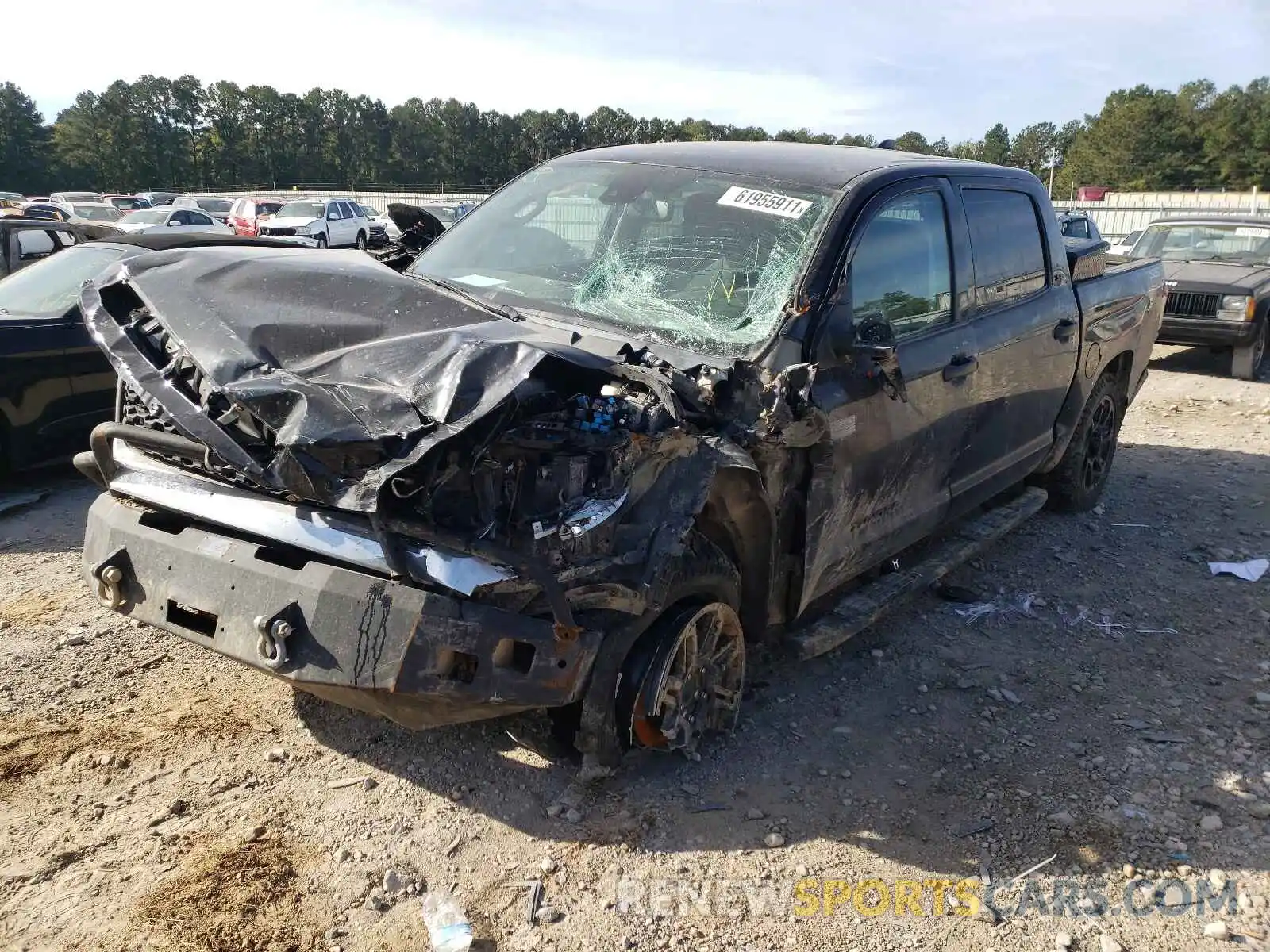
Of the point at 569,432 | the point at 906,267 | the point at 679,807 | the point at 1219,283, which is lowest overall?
the point at 679,807

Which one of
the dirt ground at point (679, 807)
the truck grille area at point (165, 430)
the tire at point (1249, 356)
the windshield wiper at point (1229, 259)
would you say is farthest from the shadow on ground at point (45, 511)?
the windshield wiper at point (1229, 259)

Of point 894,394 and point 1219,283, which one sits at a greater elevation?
point 894,394

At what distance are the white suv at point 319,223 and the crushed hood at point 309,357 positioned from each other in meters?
22.1

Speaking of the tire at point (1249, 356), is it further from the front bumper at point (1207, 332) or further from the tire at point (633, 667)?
the tire at point (633, 667)

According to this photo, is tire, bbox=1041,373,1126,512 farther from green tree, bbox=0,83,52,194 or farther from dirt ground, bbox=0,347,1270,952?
green tree, bbox=0,83,52,194

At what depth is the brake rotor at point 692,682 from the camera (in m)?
2.98

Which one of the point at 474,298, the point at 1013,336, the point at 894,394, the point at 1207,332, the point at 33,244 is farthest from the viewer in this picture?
the point at 1207,332

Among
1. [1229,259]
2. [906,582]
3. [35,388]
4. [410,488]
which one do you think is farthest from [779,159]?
[1229,259]

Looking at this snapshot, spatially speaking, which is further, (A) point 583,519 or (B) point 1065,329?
(B) point 1065,329

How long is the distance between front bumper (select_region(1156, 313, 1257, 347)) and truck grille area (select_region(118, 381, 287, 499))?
1054cm

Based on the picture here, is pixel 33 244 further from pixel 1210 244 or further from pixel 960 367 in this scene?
pixel 1210 244

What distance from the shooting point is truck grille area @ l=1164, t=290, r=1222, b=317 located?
10.8m

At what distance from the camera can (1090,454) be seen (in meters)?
6.16

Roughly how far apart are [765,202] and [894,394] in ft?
2.89
